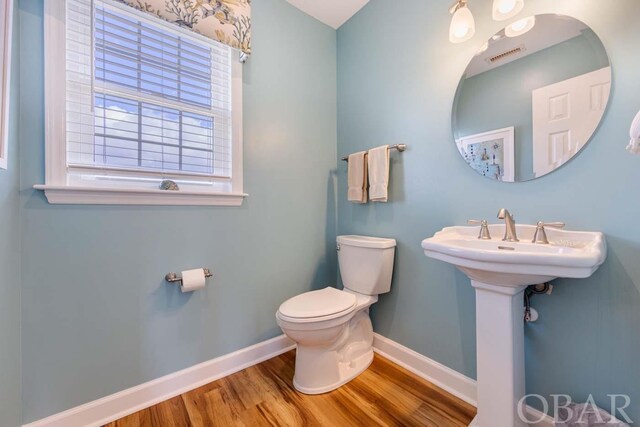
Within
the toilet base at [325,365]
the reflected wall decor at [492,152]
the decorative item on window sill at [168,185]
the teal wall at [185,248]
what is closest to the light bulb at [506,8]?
the reflected wall decor at [492,152]

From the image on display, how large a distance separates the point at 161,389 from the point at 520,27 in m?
2.45

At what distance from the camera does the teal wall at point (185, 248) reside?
1.08 m

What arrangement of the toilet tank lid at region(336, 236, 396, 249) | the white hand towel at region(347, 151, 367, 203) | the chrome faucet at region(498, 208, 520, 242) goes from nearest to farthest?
the chrome faucet at region(498, 208, 520, 242), the toilet tank lid at region(336, 236, 396, 249), the white hand towel at region(347, 151, 367, 203)

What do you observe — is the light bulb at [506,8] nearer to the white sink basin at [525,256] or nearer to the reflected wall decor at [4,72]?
the white sink basin at [525,256]

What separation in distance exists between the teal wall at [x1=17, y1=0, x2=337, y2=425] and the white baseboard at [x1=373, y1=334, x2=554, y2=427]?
621mm

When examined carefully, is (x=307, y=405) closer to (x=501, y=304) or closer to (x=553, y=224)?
(x=501, y=304)

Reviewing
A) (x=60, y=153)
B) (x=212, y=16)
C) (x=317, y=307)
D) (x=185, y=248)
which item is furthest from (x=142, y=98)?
(x=317, y=307)

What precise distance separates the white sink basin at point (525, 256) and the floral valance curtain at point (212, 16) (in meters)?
1.54

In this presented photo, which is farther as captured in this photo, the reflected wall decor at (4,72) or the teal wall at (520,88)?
the teal wall at (520,88)

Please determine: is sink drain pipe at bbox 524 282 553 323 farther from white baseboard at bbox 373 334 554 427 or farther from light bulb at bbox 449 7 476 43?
light bulb at bbox 449 7 476 43

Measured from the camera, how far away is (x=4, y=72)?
859 millimetres

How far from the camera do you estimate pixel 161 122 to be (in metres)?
1.40

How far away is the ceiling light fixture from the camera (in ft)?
3.93

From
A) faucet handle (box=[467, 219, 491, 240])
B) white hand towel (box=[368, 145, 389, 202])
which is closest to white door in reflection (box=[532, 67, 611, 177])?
faucet handle (box=[467, 219, 491, 240])
